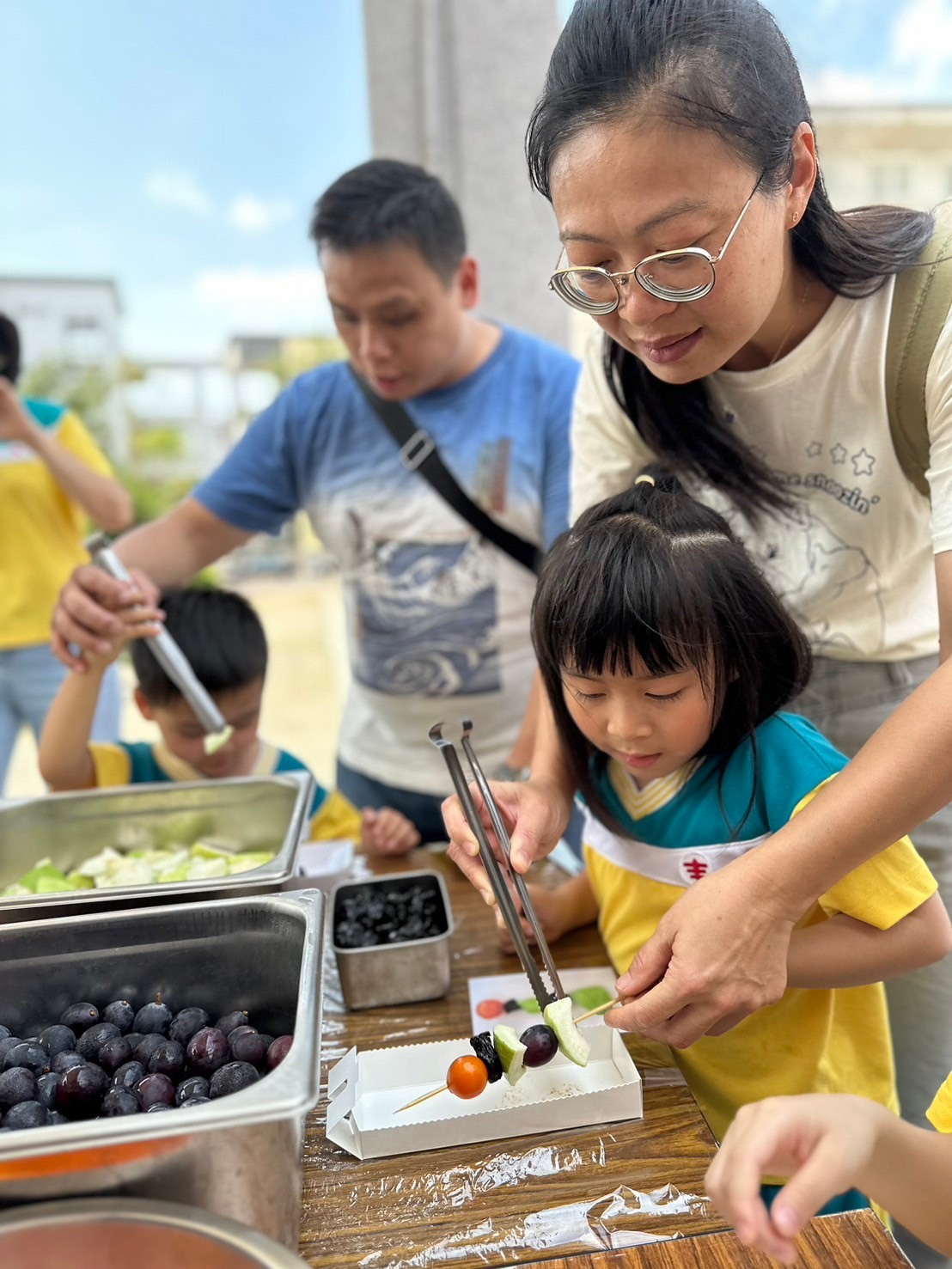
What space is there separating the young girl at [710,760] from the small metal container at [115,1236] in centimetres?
59

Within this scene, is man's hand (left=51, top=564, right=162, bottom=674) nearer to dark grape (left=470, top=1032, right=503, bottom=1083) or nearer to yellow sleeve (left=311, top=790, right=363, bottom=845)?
yellow sleeve (left=311, top=790, right=363, bottom=845)

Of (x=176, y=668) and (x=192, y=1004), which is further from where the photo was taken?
(x=176, y=668)

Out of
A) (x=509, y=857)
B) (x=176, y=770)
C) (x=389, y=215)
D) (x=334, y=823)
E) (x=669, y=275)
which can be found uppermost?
(x=389, y=215)

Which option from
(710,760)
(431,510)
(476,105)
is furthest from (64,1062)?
(476,105)

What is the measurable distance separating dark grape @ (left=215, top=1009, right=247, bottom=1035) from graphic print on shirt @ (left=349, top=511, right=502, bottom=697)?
42.1 inches

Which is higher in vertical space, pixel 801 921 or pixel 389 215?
pixel 389 215

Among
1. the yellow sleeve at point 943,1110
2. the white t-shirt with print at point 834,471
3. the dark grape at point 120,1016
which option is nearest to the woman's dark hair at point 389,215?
the white t-shirt with print at point 834,471

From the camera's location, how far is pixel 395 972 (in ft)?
3.76

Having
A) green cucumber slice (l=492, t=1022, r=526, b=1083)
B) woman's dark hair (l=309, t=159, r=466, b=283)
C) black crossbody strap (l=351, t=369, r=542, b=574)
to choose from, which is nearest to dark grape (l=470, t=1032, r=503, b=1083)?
green cucumber slice (l=492, t=1022, r=526, b=1083)

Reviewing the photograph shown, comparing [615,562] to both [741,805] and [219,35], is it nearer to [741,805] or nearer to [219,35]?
[741,805]

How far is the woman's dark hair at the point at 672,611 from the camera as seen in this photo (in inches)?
39.1

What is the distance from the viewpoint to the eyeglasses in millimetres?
897

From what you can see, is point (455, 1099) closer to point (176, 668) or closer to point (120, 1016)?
point (120, 1016)

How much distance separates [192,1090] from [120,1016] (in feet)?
0.57
